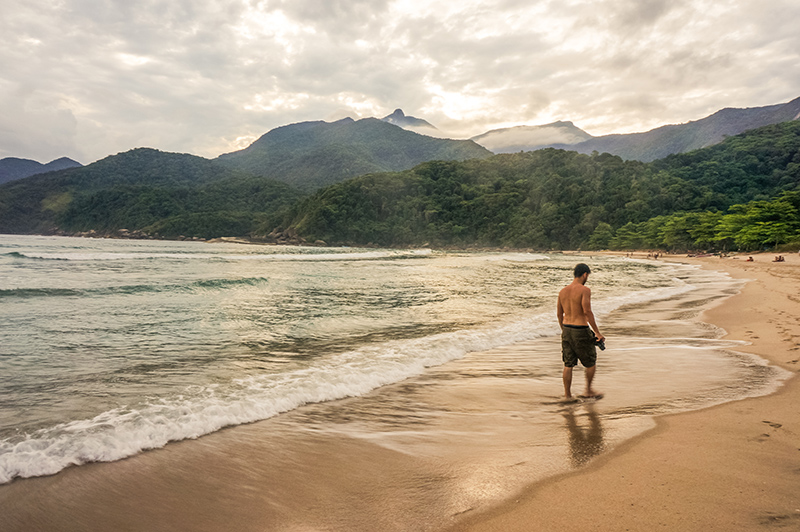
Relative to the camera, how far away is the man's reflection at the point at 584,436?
377 cm

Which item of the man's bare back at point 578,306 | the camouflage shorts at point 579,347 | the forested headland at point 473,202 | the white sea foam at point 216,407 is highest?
the forested headland at point 473,202

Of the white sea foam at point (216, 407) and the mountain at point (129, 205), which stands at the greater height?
the mountain at point (129, 205)

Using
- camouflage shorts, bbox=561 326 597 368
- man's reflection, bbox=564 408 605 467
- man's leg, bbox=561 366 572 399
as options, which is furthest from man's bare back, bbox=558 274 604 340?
man's reflection, bbox=564 408 605 467

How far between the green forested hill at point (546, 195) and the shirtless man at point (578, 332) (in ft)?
301

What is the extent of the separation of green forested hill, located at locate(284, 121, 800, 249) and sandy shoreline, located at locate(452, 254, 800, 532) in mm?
92946

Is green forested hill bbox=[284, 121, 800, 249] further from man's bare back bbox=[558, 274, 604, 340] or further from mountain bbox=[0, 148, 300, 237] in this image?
man's bare back bbox=[558, 274, 604, 340]

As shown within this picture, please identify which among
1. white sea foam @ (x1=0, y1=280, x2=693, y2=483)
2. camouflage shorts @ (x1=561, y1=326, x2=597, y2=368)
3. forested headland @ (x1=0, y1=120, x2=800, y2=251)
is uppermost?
forested headland @ (x1=0, y1=120, x2=800, y2=251)

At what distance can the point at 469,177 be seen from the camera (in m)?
158

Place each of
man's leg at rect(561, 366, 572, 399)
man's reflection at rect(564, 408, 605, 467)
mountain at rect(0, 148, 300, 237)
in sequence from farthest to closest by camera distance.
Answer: mountain at rect(0, 148, 300, 237), man's leg at rect(561, 366, 572, 399), man's reflection at rect(564, 408, 605, 467)

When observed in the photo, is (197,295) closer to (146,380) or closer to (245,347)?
(245,347)

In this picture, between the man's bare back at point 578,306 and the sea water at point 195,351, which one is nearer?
the sea water at point 195,351

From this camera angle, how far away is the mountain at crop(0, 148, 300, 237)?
147 m

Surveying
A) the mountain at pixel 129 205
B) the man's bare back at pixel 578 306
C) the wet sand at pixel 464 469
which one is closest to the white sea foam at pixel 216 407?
the wet sand at pixel 464 469

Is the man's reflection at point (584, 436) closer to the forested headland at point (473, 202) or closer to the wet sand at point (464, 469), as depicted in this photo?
the wet sand at point (464, 469)
